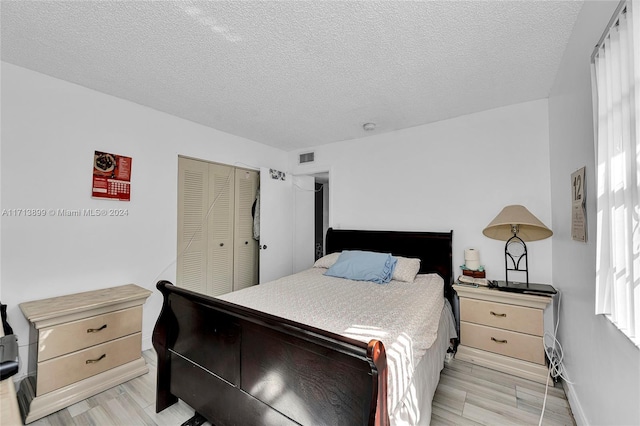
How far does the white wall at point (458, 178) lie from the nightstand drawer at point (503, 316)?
46 cm

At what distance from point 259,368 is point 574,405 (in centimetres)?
204

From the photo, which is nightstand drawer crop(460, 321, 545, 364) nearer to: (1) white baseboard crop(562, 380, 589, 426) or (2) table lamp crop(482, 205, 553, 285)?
(1) white baseboard crop(562, 380, 589, 426)

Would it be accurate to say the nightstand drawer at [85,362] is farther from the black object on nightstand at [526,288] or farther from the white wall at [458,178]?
the black object on nightstand at [526,288]

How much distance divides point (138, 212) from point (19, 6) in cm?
165

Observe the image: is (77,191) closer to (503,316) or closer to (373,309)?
(373,309)

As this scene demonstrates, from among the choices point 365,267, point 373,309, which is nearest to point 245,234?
point 365,267

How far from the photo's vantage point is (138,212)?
265 cm

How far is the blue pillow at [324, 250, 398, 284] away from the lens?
268cm

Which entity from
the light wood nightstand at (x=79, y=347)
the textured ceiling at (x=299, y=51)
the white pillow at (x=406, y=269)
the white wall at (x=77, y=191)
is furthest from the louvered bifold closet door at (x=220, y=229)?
the white pillow at (x=406, y=269)

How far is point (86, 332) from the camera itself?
6.58 ft

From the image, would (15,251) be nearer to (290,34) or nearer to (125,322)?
(125,322)

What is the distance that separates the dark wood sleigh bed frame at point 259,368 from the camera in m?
1.04

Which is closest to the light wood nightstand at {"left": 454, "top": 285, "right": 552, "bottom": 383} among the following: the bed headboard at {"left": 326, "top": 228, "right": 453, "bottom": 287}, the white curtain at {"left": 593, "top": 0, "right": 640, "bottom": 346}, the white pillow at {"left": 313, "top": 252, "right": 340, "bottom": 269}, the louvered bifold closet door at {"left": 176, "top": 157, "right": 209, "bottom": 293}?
the bed headboard at {"left": 326, "top": 228, "right": 453, "bottom": 287}

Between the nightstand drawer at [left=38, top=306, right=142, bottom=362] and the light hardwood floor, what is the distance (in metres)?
0.39
